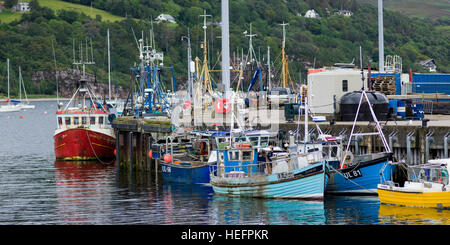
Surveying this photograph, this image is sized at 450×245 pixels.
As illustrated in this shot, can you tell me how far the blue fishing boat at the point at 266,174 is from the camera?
3164 centimetres

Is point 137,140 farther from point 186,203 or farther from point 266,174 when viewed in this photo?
point 266,174

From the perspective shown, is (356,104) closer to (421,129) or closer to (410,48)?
(421,129)

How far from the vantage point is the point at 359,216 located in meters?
28.6

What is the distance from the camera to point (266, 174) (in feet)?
109

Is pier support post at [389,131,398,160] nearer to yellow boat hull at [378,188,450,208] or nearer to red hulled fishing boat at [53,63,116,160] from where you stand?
yellow boat hull at [378,188,450,208]

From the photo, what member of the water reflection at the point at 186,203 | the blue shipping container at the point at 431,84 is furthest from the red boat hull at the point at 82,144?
the blue shipping container at the point at 431,84

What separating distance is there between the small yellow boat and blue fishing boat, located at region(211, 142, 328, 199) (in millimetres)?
2980

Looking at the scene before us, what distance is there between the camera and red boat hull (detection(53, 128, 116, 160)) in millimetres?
59531

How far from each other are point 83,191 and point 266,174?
12.7 m

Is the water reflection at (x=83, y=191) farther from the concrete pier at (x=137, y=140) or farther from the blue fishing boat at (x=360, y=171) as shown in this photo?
the blue fishing boat at (x=360, y=171)

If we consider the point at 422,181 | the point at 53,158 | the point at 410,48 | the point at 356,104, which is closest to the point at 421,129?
the point at 422,181

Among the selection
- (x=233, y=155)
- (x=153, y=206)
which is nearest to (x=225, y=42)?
(x=233, y=155)

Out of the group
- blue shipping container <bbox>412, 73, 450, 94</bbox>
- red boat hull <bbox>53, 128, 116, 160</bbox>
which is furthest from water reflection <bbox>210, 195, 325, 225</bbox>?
blue shipping container <bbox>412, 73, 450, 94</bbox>

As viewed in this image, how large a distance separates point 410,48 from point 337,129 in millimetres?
136792
